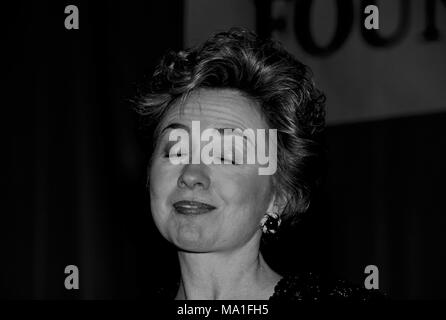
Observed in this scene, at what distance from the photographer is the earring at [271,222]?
146 centimetres

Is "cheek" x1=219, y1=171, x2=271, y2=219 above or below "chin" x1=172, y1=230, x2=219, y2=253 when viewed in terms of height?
above

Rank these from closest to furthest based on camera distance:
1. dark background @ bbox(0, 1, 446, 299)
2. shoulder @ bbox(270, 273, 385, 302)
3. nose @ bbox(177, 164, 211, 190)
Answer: nose @ bbox(177, 164, 211, 190) < shoulder @ bbox(270, 273, 385, 302) < dark background @ bbox(0, 1, 446, 299)

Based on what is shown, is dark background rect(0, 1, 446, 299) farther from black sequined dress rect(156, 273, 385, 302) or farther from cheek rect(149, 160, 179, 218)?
cheek rect(149, 160, 179, 218)

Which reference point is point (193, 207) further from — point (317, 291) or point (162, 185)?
point (317, 291)

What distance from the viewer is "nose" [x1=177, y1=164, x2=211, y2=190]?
131cm

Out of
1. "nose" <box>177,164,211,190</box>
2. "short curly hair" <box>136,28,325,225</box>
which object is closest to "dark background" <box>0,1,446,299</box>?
"short curly hair" <box>136,28,325,225</box>

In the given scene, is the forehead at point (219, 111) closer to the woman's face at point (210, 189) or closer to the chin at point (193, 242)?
the woman's face at point (210, 189)

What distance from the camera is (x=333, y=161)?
2506mm

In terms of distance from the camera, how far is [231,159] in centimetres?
137

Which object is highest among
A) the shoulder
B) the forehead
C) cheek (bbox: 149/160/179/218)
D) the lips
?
the forehead

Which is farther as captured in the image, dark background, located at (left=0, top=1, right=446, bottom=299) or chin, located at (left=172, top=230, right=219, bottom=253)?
dark background, located at (left=0, top=1, right=446, bottom=299)

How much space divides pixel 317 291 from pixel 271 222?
184 mm
